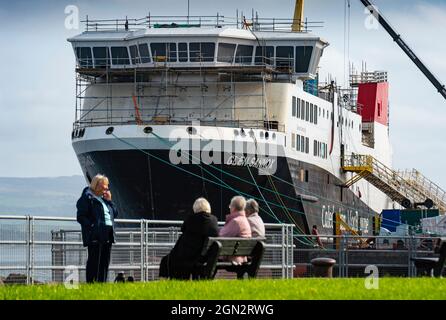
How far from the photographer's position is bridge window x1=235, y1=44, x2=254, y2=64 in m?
56.9

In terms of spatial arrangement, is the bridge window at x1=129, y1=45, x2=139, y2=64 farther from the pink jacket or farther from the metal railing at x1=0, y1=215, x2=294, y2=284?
the pink jacket

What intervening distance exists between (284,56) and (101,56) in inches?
278

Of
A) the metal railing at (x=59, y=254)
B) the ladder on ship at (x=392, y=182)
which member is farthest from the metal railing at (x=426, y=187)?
the metal railing at (x=59, y=254)

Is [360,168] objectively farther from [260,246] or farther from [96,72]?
[260,246]

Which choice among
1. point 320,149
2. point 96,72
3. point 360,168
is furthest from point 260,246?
point 360,168

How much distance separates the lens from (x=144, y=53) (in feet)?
185

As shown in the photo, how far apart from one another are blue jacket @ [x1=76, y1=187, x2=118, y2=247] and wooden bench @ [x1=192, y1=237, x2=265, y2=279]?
5.81 feet

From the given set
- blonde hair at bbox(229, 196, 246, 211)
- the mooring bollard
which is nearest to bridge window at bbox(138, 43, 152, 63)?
the mooring bollard

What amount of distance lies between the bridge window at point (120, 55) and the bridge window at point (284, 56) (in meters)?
5.82

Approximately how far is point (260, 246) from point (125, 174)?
1283 inches

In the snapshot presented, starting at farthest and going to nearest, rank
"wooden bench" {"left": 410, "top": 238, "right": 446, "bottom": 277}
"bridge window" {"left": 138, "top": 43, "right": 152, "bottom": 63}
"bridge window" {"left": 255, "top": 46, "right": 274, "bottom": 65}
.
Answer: "bridge window" {"left": 255, "top": 46, "right": 274, "bottom": 65} → "bridge window" {"left": 138, "top": 43, "right": 152, "bottom": 63} → "wooden bench" {"left": 410, "top": 238, "right": 446, "bottom": 277}

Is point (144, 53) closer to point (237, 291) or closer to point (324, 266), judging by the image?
point (324, 266)

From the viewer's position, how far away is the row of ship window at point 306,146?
58.6 m

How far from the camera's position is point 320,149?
2480 inches
